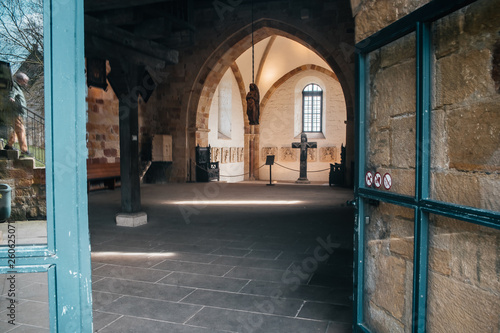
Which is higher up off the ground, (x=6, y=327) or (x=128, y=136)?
(x=128, y=136)

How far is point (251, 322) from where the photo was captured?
2514 mm

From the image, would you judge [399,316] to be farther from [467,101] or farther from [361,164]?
[467,101]

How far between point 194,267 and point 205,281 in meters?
0.41

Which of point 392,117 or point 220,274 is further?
point 220,274

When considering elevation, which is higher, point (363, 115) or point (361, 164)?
point (363, 115)

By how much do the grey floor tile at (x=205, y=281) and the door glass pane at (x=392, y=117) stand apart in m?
1.59

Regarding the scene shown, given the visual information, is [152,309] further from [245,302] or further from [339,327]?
[339,327]

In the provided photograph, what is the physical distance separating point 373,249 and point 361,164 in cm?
42

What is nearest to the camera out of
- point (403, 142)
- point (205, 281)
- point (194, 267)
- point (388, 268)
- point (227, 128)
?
point (403, 142)

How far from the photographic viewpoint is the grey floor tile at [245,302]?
2.72m

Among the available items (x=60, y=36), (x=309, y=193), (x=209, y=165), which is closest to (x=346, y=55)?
(x=309, y=193)

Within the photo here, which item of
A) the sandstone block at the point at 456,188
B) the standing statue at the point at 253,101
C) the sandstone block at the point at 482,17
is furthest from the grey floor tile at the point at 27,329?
the standing statue at the point at 253,101

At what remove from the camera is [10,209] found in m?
1.47

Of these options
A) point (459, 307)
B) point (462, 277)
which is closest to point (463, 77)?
point (462, 277)
